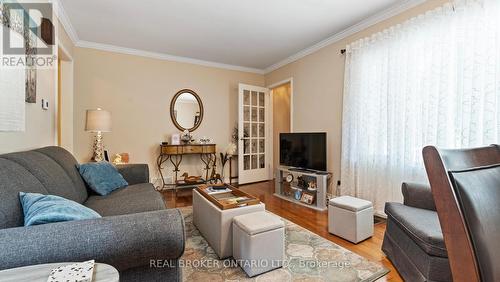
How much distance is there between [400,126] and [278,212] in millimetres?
1784

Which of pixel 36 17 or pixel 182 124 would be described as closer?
pixel 36 17

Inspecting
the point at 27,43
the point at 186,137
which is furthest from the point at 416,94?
the point at 27,43

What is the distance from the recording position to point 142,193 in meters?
2.03

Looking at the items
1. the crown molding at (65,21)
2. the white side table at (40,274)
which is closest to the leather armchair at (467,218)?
the white side table at (40,274)

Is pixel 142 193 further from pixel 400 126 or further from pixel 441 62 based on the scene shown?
pixel 441 62

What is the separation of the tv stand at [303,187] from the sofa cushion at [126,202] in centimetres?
209

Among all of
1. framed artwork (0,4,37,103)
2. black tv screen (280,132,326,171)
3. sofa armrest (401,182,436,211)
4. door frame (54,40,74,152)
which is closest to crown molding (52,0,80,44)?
door frame (54,40,74,152)

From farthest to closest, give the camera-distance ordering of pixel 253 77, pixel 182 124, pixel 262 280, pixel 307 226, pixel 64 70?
pixel 253 77, pixel 182 124, pixel 64 70, pixel 307 226, pixel 262 280

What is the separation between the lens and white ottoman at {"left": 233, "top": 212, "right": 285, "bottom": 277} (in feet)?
5.13

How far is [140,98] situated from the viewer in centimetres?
393

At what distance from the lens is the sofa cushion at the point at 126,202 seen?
1642 millimetres

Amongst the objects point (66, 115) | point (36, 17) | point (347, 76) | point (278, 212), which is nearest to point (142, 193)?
point (278, 212)

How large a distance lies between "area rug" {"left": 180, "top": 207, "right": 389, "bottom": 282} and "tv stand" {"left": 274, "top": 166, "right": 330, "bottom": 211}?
1.00 m

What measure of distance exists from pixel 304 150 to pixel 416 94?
1570 millimetres
